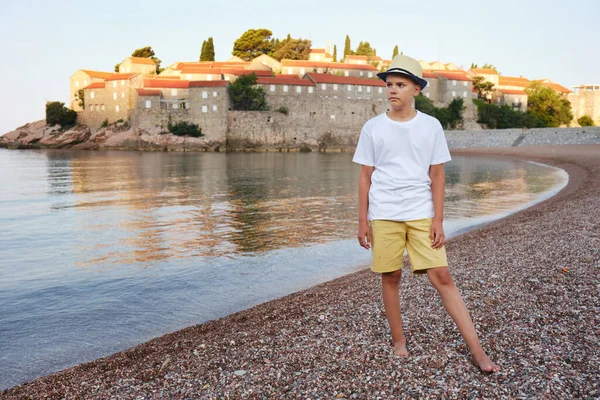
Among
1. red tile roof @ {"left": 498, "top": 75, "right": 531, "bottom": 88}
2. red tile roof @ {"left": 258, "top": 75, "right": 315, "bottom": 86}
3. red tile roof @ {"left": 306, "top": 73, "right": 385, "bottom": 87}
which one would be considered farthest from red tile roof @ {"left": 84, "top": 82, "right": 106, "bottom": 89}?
red tile roof @ {"left": 498, "top": 75, "right": 531, "bottom": 88}

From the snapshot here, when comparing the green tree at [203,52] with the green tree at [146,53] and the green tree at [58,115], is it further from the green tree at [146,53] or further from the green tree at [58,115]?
the green tree at [58,115]

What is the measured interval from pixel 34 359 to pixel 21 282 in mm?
4273

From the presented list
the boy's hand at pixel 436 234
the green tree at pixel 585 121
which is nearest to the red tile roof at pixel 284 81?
the green tree at pixel 585 121

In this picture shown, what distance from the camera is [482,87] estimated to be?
9100 centimetres

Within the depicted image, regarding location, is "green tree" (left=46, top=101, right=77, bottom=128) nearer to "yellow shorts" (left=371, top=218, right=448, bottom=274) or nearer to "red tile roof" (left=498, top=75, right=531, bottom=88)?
"red tile roof" (left=498, top=75, right=531, bottom=88)

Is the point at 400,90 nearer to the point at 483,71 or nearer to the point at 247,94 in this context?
the point at 247,94

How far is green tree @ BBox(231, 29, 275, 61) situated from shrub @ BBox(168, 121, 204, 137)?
3109 cm

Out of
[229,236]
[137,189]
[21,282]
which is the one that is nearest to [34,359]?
[21,282]

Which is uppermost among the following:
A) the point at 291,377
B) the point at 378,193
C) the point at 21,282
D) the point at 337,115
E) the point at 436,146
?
the point at 337,115

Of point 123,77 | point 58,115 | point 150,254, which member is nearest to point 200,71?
point 123,77

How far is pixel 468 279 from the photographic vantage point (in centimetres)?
632

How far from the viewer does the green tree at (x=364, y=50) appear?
10556 centimetres

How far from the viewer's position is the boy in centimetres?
364

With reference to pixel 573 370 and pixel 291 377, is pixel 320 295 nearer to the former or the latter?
pixel 291 377
